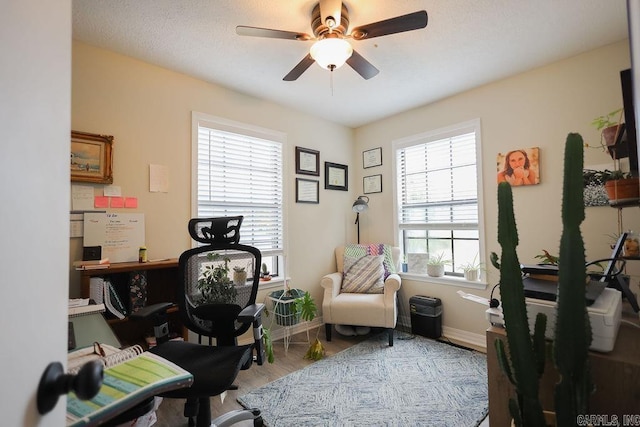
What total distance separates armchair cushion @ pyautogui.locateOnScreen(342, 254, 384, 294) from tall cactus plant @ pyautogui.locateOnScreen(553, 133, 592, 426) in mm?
2322

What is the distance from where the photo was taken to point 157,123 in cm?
244

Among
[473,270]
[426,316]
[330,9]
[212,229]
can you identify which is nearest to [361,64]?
[330,9]

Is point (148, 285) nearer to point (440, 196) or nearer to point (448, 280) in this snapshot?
point (448, 280)

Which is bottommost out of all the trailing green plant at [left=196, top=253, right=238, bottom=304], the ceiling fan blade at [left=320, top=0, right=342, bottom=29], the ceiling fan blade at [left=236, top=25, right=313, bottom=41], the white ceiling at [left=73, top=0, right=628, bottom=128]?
the trailing green plant at [left=196, top=253, right=238, bottom=304]

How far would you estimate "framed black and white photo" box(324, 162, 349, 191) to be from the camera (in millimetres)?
3676

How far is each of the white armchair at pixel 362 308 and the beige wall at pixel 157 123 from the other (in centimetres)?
48

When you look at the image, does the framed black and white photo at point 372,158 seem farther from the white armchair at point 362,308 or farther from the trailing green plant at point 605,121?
the trailing green plant at point 605,121

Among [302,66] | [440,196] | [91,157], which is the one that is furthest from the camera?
[440,196]

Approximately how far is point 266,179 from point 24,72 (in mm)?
2738

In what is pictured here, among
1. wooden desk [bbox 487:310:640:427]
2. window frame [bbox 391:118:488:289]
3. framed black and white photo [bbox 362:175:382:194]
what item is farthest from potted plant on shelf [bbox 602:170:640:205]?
framed black and white photo [bbox 362:175:382:194]

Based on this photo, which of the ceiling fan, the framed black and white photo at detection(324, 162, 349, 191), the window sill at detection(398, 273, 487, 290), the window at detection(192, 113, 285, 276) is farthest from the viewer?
the framed black and white photo at detection(324, 162, 349, 191)

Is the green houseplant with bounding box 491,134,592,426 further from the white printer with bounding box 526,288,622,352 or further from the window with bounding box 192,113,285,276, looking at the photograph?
the window with bounding box 192,113,285,276

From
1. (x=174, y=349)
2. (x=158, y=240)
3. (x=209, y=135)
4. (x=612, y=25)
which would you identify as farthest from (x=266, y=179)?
(x=612, y=25)

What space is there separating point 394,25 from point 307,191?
212 cm
